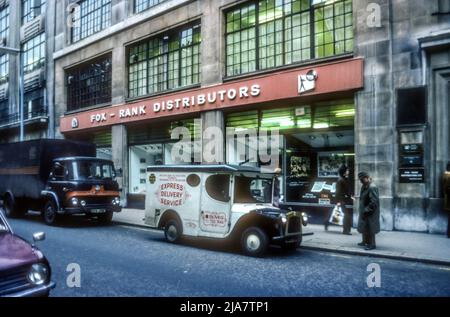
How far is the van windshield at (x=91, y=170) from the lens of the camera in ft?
45.6

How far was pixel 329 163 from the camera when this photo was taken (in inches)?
545

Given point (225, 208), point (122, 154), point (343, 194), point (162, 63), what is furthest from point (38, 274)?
point (122, 154)

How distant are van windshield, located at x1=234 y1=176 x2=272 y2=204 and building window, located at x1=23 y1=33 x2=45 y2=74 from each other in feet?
75.7

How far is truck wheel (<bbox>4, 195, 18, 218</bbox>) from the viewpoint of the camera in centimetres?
1628

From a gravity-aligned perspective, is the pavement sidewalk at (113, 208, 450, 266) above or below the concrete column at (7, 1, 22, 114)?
below

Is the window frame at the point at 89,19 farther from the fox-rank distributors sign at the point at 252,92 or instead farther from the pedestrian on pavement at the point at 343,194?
the pedestrian on pavement at the point at 343,194

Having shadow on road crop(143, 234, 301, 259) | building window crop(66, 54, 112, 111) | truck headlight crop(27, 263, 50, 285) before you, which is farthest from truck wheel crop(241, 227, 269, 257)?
building window crop(66, 54, 112, 111)

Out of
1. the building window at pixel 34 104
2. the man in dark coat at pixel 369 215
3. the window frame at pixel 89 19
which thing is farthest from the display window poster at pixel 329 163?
the building window at pixel 34 104

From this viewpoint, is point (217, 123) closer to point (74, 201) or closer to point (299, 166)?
point (299, 166)

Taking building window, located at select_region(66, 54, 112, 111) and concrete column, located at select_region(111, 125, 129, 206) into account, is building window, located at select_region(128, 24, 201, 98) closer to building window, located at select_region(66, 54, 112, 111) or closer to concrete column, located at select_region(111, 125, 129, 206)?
concrete column, located at select_region(111, 125, 129, 206)

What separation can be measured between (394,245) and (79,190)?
968cm

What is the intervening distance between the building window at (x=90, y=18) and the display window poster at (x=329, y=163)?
579 inches

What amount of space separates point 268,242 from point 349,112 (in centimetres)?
643
